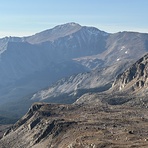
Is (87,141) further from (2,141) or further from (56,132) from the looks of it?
(2,141)

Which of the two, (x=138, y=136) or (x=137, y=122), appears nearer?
(x=138, y=136)

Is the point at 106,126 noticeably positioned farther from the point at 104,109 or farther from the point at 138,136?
the point at 104,109

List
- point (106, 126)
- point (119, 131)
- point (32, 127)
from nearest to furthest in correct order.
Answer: point (119, 131), point (106, 126), point (32, 127)

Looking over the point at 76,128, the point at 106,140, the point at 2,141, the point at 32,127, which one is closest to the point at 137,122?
the point at 76,128

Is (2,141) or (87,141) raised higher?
(87,141)

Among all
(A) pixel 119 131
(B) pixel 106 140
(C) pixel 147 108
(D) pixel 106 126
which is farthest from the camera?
(C) pixel 147 108

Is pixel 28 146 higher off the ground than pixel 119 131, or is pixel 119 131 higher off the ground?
pixel 119 131

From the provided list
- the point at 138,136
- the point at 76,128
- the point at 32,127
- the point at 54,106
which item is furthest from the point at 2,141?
the point at 138,136

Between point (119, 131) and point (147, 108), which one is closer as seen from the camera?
point (119, 131)

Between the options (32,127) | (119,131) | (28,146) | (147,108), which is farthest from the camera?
(147,108)

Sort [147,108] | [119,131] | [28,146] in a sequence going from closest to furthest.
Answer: [119,131] → [28,146] → [147,108]
